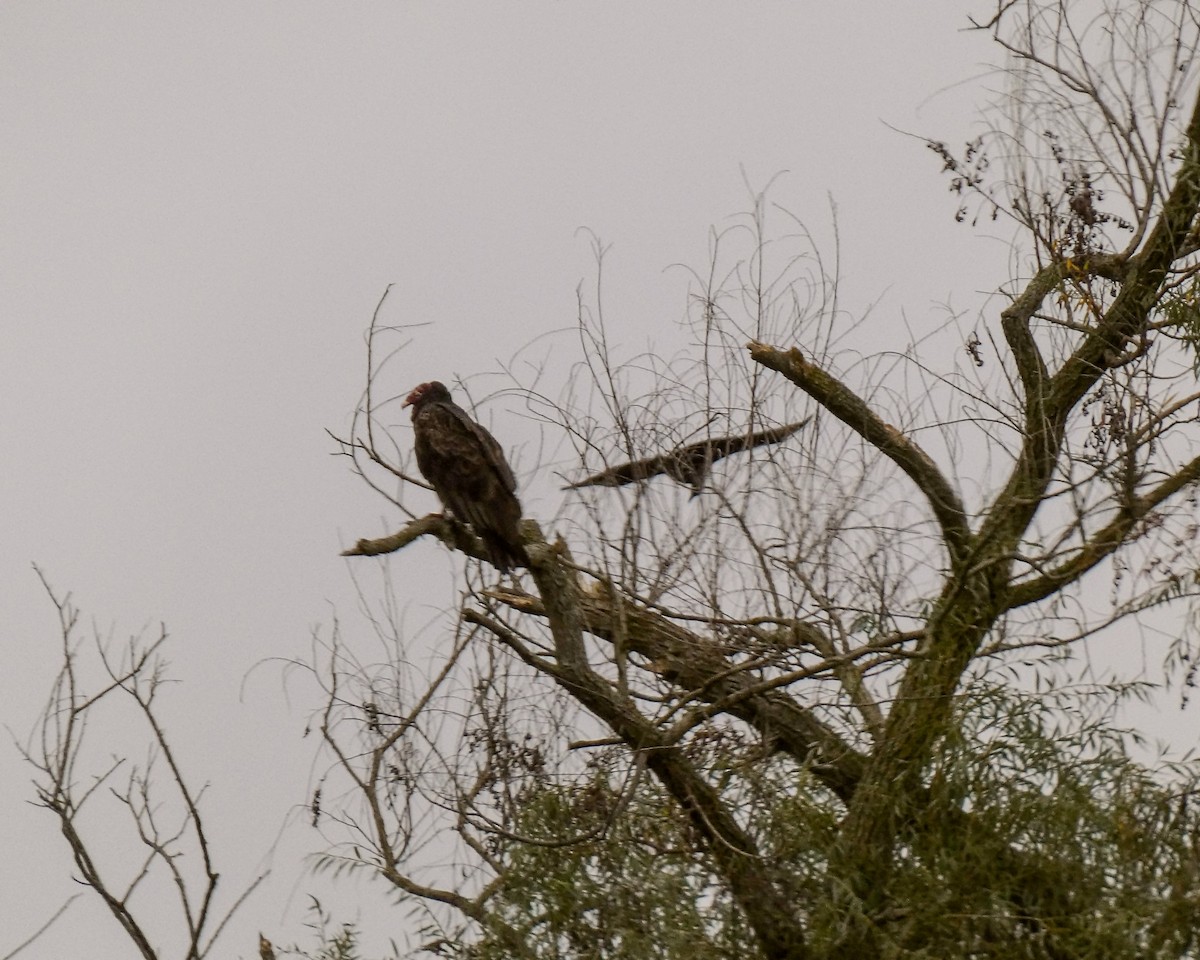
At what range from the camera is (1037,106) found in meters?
4.74

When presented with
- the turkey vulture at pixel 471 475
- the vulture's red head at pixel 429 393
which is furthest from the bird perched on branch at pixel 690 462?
the vulture's red head at pixel 429 393

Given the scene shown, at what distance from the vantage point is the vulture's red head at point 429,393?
6.07m

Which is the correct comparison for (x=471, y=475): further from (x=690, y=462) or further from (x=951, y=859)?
(x=951, y=859)

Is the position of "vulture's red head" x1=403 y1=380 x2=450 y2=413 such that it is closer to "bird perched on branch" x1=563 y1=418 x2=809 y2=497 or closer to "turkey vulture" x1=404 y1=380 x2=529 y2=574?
"turkey vulture" x1=404 y1=380 x2=529 y2=574

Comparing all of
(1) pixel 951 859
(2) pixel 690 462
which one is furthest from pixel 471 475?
(1) pixel 951 859

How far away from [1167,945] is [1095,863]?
0.36 meters

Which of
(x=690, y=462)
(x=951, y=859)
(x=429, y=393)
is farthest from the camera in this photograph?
(x=429, y=393)

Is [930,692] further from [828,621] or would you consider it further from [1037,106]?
[1037,106]

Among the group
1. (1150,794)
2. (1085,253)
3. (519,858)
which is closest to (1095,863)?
(1150,794)

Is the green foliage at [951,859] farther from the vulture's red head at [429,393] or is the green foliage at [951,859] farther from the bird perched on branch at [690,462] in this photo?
the vulture's red head at [429,393]

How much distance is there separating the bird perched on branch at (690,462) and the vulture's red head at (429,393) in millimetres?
1368

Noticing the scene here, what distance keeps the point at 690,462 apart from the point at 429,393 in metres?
1.51

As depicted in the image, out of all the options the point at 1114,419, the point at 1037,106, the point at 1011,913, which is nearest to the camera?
the point at 1011,913

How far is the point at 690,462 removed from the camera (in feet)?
16.4
